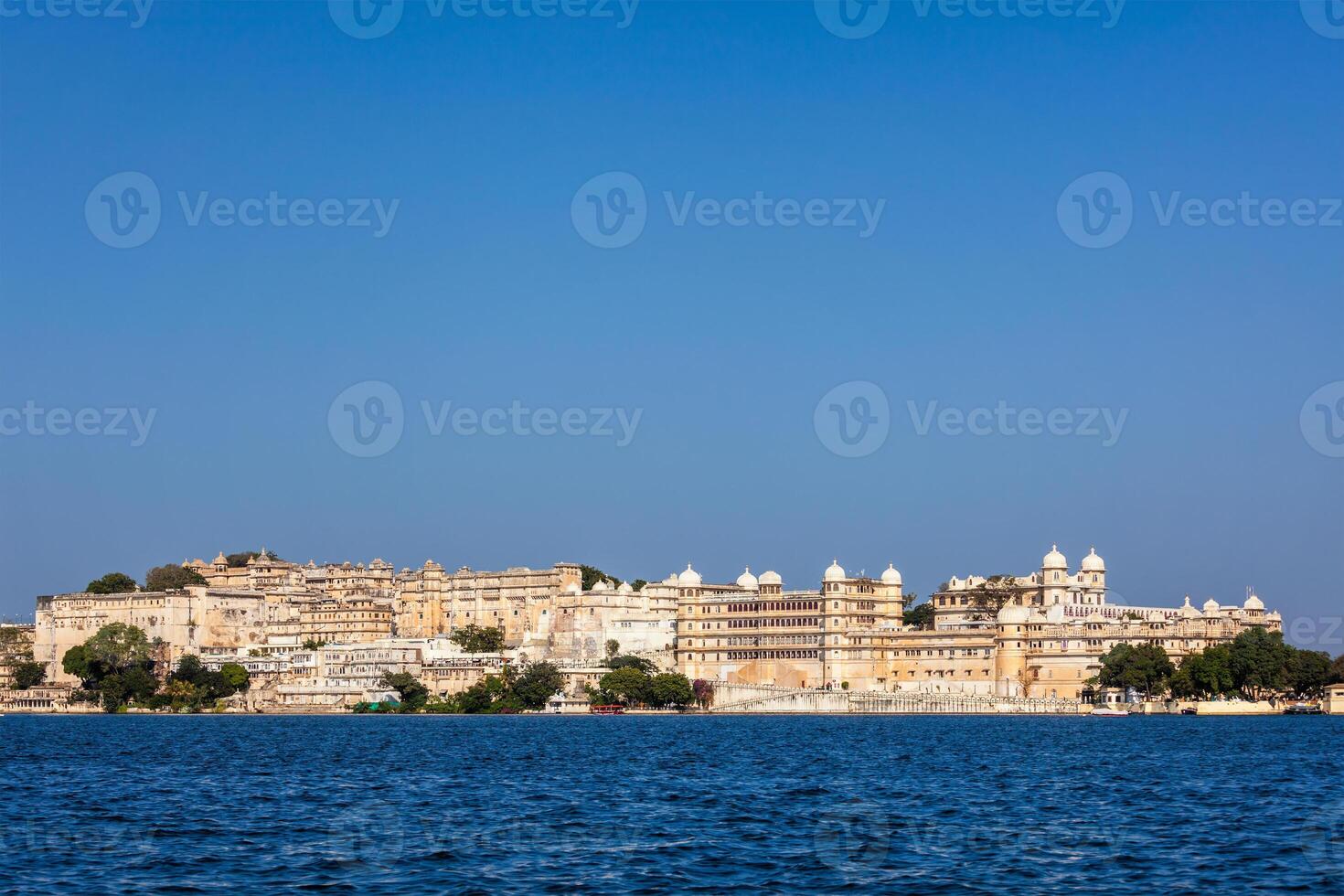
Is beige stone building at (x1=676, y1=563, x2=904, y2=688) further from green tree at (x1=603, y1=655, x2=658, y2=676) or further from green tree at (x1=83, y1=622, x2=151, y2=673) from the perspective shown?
green tree at (x1=83, y1=622, x2=151, y2=673)

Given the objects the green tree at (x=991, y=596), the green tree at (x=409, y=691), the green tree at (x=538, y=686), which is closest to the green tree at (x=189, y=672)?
the green tree at (x=409, y=691)

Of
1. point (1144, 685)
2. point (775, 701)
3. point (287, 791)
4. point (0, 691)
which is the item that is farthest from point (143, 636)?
point (287, 791)

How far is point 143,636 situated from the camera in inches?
5906

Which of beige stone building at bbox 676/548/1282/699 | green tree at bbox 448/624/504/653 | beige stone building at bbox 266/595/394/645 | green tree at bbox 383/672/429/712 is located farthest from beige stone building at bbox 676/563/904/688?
beige stone building at bbox 266/595/394/645

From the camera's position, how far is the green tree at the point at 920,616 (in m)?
158

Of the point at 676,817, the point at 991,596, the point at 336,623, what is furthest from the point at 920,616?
the point at 676,817

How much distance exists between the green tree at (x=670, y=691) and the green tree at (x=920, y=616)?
93.9ft

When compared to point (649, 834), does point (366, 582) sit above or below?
above

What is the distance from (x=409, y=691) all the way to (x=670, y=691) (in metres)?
18.2

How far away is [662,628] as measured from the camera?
156 m

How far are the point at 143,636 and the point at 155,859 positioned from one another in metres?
120

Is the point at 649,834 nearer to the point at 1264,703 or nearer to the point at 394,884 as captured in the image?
the point at 394,884

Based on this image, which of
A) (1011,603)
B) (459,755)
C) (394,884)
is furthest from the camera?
(1011,603)

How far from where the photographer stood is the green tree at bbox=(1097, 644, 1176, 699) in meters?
125
